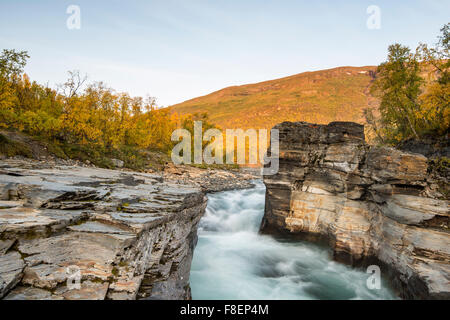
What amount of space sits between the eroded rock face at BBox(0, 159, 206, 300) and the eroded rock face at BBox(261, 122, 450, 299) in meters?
7.14

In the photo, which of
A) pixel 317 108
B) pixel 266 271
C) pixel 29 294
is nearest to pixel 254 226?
pixel 266 271

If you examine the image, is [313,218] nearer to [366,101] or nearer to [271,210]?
[271,210]

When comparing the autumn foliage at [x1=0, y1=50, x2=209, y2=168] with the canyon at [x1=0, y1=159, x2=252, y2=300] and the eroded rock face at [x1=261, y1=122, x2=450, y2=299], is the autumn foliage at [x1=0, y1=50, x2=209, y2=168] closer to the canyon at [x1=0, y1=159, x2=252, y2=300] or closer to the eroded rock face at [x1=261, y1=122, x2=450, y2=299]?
the canyon at [x1=0, y1=159, x2=252, y2=300]

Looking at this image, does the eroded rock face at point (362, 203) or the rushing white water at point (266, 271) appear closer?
the eroded rock face at point (362, 203)

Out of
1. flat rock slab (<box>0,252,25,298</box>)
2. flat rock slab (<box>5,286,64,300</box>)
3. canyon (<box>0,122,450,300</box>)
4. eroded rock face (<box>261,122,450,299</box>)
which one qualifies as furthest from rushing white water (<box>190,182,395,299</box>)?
flat rock slab (<box>0,252,25,298</box>)

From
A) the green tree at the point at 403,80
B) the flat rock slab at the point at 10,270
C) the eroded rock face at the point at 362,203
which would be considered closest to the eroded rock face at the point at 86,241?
the flat rock slab at the point at 10,270

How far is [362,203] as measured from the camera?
33.7 ft

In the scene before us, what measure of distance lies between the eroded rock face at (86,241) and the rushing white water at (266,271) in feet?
10.0

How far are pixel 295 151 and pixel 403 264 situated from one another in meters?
6.56

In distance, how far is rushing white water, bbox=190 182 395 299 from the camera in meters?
8.88

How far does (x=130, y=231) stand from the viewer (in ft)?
16.4

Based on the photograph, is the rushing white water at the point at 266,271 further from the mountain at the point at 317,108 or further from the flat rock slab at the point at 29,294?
the mountain at the point at 317,108

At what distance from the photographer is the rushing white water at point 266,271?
8.88m
